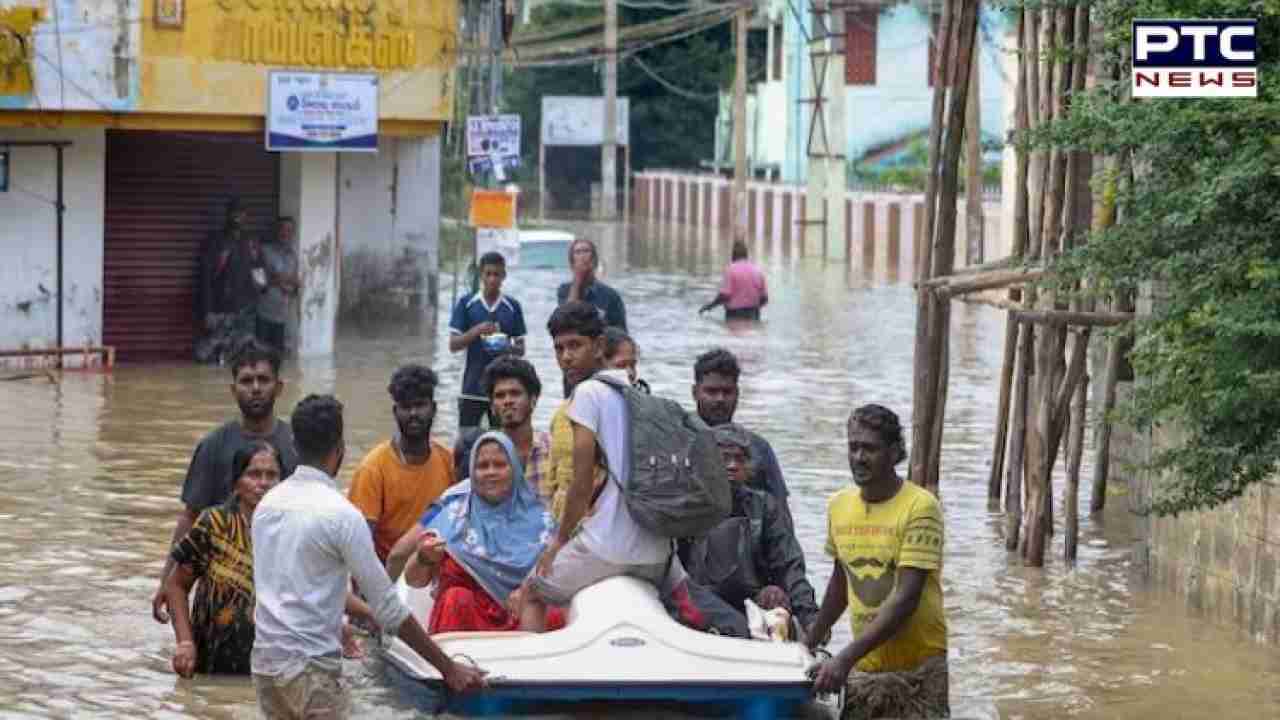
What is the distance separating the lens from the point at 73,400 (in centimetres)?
2308

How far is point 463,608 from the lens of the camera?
10.2m

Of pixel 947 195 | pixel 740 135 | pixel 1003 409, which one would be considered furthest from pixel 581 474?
pixel 740 135

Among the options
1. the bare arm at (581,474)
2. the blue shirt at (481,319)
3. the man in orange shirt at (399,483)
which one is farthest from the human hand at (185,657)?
the blue shirt at (481,319)

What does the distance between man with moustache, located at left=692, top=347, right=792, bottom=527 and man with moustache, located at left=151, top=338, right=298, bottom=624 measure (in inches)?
71.9

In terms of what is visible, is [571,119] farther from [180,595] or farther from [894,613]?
[894,613]

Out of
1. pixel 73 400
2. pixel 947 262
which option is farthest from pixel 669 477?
pixel 73 400

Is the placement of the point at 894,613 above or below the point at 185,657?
above

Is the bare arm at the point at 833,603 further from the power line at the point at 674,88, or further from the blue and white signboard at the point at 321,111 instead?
the power line at the point at 674,88

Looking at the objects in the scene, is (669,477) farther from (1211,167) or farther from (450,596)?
(1211,167)

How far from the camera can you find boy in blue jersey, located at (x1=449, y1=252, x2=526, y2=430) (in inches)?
664

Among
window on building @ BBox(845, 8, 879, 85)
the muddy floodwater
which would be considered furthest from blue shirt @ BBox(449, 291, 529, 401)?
window on building @ BBox(845, 8, 879, 85)

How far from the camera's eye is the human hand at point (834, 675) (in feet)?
30.0

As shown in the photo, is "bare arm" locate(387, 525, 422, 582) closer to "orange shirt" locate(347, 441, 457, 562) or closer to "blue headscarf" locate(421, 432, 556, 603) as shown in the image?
"blue headscarf" locate(421, 432, 556, 603)

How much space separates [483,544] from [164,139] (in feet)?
62.7
